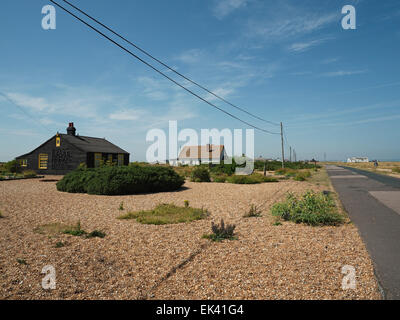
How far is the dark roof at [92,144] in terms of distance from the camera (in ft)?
90.1

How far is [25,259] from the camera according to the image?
4637mm

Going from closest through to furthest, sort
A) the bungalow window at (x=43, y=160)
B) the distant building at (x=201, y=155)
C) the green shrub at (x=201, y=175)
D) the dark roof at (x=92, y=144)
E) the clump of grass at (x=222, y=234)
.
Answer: the clump of grass at (x=222, y=234), the green shrub at (x=201, y=175), the dark roof at (x=92, y=144), the bungalow window at (x=43, y=160), the distant building at (x=201, y=155)

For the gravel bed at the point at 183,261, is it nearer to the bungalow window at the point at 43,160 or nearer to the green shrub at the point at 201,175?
the green shrub at the point at 201,175

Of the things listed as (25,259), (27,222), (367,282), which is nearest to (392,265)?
(367,282)

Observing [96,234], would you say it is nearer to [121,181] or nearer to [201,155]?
[121,181]

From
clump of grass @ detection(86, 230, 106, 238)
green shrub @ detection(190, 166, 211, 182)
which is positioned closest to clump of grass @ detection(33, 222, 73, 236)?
clump of grass @ detection(86, 230, 106, 238)

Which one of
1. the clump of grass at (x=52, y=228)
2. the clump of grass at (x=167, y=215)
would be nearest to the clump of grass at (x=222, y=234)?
the clump of grass at (x=167, y=215)

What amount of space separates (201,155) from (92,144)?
33.7 m

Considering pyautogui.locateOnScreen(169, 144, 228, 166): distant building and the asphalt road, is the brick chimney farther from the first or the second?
pyautogui.locateOnScreen(169, 144, 228, 166): distant building

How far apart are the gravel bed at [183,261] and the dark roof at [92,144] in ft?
69.5

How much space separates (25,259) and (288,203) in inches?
289

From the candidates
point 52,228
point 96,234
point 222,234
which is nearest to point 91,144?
point 52,228
